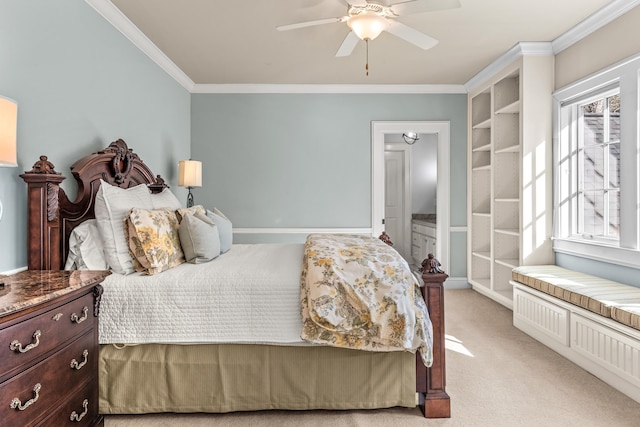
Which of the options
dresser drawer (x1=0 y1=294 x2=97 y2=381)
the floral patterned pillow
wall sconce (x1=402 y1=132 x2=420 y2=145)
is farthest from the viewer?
wall sconce (x1=402 y1=132 x2=420 y2=145)

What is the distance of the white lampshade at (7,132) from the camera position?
4.66 feet

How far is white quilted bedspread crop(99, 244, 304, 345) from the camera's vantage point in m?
1.97

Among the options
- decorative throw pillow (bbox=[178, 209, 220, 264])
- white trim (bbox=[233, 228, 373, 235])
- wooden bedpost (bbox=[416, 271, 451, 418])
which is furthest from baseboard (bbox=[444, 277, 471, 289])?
decorative throw pillow (bbox=[178, 209, 220, 264])

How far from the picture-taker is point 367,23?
2596 millimetres

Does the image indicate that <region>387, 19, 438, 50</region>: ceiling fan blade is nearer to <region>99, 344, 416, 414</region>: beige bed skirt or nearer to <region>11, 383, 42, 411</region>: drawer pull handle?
<region>99, 344, 416, 414</region>: beige bed skirt

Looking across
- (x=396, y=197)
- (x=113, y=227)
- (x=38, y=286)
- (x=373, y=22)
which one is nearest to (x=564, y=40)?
(x=373, y=22)

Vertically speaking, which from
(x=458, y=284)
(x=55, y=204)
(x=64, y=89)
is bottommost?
(x=458, y=284)

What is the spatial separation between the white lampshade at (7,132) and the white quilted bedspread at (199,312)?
2.61ft

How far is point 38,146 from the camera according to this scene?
2.18 metres

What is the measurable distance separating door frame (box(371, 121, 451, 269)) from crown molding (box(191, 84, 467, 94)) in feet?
1.33

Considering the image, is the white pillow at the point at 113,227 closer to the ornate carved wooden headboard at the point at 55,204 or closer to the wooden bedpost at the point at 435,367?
the ornate carved wooden headboard at the point at 55,204

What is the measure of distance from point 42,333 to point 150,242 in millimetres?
857

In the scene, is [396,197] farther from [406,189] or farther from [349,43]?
[349,43]

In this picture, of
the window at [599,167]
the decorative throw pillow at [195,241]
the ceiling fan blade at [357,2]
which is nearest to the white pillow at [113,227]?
the decorative throw pillow at [195,241]
